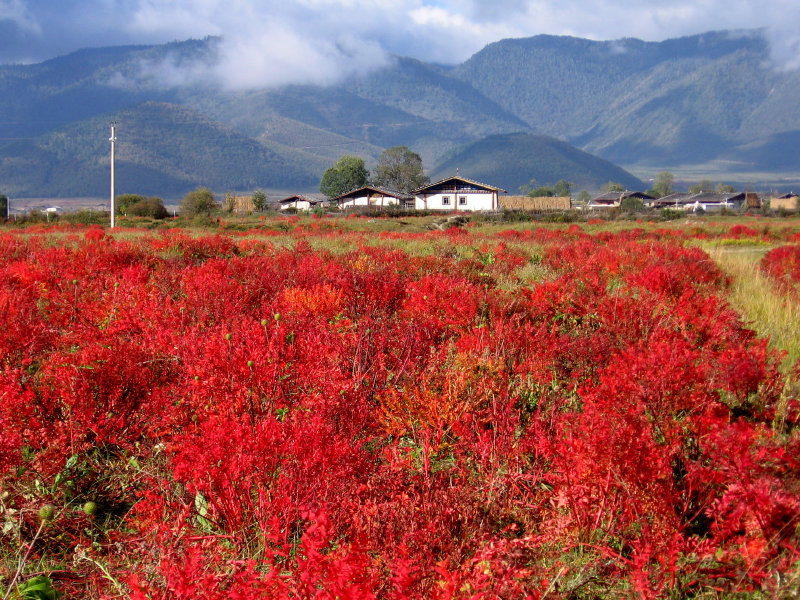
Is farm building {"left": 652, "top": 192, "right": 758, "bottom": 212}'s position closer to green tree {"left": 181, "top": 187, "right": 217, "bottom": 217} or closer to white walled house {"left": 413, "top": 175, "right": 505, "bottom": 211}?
white walled house {"left": 413, "top": 175, "right": 505, "bottom": 211}

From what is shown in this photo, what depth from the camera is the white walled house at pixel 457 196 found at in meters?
79.8

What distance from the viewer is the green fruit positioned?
2740 millimetres

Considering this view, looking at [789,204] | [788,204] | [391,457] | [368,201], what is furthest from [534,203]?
[391,457]

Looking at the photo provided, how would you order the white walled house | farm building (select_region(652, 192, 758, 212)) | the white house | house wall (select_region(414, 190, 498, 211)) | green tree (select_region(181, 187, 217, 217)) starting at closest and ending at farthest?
green tree (select_region(181, 187, 217, 217)) → house wall (select_region(414, 190, 498, 211)) → the white walled house → the white house → farm building (select_region(652, 192, 758, 212))

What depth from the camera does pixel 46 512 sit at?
2764 mm

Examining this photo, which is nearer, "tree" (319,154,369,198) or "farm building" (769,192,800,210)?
"farm building" (769,192,800,210)

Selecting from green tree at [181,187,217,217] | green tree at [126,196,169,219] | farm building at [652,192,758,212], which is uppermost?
farm building at [652,192,758,212]

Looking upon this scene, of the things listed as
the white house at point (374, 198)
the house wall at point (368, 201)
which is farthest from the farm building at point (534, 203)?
the house wall at point (368, 201)

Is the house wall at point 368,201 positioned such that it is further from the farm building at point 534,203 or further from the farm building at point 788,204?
the farm building at point 788,204

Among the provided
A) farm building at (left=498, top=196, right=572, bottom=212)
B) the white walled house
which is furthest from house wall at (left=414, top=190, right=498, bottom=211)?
farm building at (left=498, top=196, right=572, bottom=212)

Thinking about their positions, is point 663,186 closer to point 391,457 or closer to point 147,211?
point 147,211

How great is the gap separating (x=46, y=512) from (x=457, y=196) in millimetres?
79651

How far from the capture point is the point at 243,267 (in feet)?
26.7

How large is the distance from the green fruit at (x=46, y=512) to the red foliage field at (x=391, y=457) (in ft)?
0.38
